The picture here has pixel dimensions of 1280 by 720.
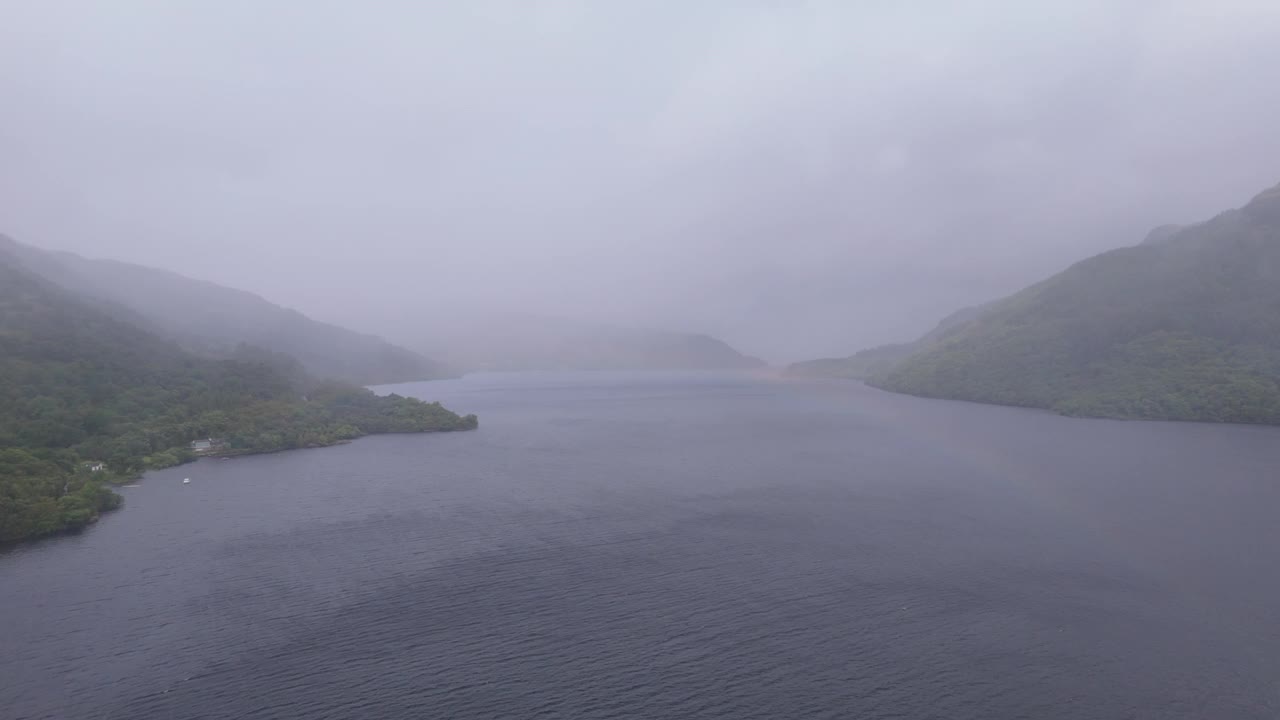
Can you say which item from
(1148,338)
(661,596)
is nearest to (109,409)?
(661,596)

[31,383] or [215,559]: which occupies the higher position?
[31,383]

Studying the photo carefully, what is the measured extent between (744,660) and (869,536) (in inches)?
723

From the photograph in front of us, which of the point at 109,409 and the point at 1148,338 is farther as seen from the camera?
the point at 1148,338

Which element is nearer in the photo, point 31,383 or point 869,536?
point 869,536

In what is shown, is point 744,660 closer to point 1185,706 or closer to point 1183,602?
point 1185,706

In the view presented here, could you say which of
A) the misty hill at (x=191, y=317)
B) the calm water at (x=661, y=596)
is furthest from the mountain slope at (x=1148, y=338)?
the misty hill at (x=191, y=317)

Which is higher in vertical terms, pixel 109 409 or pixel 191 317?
pixel 191 317

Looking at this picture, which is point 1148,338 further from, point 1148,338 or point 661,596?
point 661,596

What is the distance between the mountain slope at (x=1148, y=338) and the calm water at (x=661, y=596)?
48654mm

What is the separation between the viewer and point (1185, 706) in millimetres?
21297

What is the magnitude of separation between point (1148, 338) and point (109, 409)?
156 m

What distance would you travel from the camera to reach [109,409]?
63719 millimetres

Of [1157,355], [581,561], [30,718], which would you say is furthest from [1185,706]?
[1157,355]

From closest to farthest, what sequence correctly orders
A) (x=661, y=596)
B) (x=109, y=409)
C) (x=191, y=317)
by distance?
(x=661, y=596) → (x=109, y=409) → (x=191, y=317)
